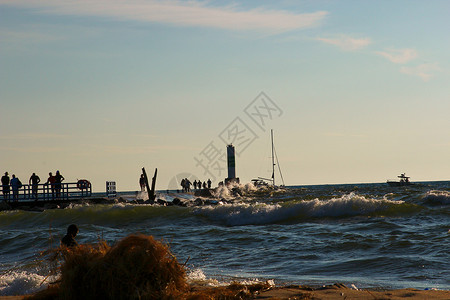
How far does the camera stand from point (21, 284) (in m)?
9.86

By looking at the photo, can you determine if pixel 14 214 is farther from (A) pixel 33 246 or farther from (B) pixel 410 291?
(B) pixel 410 291

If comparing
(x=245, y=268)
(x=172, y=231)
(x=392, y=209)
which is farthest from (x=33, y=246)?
(x=392, y=209)

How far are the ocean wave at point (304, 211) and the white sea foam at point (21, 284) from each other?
580 inches

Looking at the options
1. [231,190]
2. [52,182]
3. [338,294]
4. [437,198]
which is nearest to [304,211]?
[437,198]

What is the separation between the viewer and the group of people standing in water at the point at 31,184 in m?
35.2

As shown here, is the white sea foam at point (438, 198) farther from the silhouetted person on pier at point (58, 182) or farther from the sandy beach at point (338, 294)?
the silhouetted person on pier at point (58, 182)

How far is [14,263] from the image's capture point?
13.9 metres

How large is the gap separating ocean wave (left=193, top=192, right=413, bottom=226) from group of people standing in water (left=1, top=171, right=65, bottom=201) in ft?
48.2

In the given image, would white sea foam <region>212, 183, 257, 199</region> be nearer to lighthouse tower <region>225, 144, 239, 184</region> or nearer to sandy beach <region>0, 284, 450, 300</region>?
lighthouse tower <region>225, 144, 239, 184</region>

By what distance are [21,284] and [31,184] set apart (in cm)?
2705

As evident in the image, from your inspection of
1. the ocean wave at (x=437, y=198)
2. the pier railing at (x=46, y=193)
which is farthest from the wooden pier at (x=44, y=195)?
the ocean wave at (x=437, y=198)

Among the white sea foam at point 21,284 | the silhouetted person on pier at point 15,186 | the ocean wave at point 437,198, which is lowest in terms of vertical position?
the white sea foam at point 21,284

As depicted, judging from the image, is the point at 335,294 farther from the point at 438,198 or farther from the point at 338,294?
the point at 438,198

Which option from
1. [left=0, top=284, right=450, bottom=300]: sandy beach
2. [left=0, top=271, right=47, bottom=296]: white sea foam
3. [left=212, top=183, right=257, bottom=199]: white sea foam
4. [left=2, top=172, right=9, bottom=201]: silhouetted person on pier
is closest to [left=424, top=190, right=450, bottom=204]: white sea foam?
[left=0, top=284, right=450, bottom=300]: sandy beach
